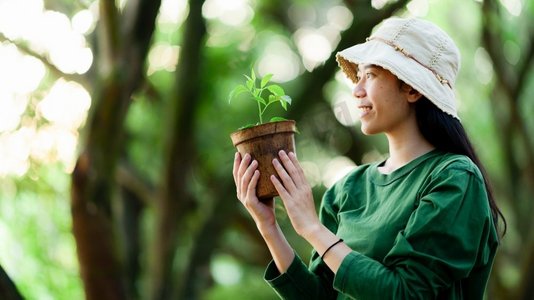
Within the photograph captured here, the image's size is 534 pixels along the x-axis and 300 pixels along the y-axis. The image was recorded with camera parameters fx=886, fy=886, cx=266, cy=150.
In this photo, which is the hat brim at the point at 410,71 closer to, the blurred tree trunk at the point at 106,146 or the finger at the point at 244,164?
the finger at the point at 244,164

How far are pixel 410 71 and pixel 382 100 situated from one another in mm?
110

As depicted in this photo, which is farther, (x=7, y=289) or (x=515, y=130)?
(x=515, y=130)

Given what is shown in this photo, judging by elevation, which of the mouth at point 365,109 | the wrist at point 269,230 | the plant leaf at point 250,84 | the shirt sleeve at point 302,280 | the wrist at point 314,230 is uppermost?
the plant leaf at point 250,84

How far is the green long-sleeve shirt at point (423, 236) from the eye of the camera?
80.8 inches

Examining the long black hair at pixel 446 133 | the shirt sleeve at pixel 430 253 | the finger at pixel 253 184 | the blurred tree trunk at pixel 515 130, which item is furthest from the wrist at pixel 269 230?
the blurred tree trunk at pixel 515 130

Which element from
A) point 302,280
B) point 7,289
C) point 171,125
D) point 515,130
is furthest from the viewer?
point 515,130

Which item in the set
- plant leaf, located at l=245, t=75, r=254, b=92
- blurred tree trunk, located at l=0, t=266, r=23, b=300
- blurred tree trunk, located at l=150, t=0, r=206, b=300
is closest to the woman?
plant leaf, located at l=245, t=75, r=254, b=92

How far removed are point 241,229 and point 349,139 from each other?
1376mm

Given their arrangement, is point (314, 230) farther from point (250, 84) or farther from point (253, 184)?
point (250, 84)

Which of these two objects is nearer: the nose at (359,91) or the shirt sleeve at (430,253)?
the shirt sleeve at (430,253)

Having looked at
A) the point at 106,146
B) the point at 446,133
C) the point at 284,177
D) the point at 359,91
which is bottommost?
the point at 446,133

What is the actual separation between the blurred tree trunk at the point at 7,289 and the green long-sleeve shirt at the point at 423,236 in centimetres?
119

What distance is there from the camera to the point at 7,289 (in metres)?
2.87

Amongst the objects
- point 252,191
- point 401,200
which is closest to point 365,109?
point 401,200
